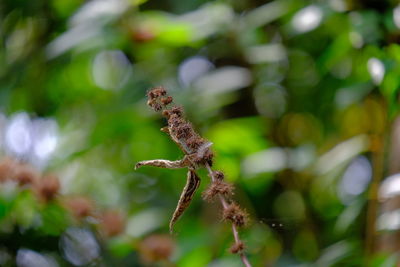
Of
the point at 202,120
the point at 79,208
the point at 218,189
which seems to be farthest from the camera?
the point at 202,120

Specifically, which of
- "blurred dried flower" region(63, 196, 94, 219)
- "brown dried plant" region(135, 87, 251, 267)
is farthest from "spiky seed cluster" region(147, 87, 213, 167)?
"blurred dried flower" region(63, 196, 94, 219)

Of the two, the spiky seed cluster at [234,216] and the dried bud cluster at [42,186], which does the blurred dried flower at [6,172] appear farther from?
the spiky seed cluster at [234,216]

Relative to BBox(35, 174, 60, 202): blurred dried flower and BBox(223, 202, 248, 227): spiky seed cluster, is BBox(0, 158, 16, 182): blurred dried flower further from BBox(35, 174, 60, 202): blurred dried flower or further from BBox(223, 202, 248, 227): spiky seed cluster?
BBox(223, 202, 248, 227): spiky seed cluster

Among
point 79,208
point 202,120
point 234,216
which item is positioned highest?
point 202,120

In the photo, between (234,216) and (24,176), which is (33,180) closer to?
(24,176)

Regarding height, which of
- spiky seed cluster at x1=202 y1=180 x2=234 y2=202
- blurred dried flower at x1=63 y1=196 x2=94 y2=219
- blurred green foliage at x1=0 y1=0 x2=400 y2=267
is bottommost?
spiky seed cluster at x1=202 y1=180 x2=234 y2=202

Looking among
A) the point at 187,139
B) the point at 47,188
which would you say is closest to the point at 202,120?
the point at 47,188

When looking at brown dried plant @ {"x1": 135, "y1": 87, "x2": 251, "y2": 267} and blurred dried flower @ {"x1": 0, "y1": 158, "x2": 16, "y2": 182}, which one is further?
blurred dried flower @ {"x1": 0, "y1": 158, "x2": 16, "y2": 182}
